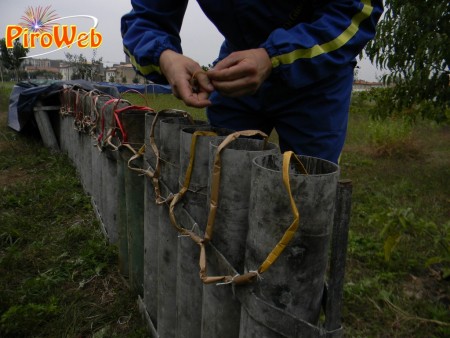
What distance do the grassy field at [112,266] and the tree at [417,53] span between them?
1.06m

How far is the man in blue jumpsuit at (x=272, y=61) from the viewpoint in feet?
4.22

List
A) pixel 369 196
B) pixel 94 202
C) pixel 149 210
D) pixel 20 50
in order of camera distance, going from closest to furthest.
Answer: pixel 149 210, pixel 94 202, pixel 369 196, pixel 20 50

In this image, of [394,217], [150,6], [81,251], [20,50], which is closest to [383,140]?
[394,217]

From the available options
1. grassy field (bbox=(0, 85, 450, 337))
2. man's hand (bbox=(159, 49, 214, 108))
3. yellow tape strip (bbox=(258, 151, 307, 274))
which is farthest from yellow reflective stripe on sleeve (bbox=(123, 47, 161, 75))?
grassy field (bbox=(0, 85, 450, 337))

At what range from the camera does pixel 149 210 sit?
6.27ft

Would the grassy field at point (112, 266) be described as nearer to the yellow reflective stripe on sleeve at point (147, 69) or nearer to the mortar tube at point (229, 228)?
the mortar tube at point (229, 228)

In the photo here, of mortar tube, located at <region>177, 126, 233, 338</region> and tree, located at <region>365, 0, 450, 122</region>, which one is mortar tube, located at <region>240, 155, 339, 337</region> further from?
tree, located at <region>365, 0, 450, 122</region>

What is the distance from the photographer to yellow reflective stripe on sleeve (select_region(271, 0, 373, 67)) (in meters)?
1.29

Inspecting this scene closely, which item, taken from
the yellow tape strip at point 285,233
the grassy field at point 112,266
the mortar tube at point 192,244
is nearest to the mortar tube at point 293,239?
the yellow tape strip at point 285,233

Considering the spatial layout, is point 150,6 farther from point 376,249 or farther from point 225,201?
point 376,249

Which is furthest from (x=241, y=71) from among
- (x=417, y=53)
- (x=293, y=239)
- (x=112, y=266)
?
(x=417, y=53)

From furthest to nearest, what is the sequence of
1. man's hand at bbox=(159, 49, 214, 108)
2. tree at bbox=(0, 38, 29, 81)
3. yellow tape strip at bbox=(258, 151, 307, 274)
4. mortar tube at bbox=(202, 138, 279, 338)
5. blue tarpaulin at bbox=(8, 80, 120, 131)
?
tree at bbox=(0, 38, 29, 81)
blue tarpaulin at bbox=(8, 80, 120, 131)
man's hand at bbox=(159, 49, 214, 108)
mortar tube at bbox=(202, 138, 279, 338)
yellow tape strip at bbox=(258, 151, 307, 274)

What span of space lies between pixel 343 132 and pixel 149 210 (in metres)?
0.96

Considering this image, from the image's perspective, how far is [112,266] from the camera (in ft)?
9.35
